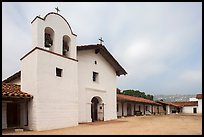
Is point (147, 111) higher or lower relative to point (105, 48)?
lower

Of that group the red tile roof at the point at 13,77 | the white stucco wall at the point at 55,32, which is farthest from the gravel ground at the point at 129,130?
the red tile roof at the point at 13,77

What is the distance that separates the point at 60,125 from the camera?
45.9 ft

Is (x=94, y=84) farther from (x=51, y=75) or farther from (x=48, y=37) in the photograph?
(x=48, y=37)

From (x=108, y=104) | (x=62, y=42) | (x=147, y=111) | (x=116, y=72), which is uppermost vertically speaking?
(x=62, y=42)

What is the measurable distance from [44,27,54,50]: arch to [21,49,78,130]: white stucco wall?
1.10 m

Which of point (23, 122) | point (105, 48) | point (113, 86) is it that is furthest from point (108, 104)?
point (23, 122)

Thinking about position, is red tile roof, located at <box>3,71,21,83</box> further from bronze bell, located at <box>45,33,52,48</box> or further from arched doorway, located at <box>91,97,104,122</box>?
arched doorway, located at <box>91,97,104,122</box>

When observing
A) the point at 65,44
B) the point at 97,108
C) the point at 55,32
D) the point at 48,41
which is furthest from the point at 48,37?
the point at 97,108

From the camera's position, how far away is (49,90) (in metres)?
13.6

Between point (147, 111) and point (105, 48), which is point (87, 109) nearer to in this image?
point (105, 48)

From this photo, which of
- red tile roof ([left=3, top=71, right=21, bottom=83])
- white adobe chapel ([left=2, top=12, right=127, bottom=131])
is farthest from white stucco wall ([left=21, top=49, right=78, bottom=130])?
red tile roof ([left=3, top=71, right=21, bottom=83])

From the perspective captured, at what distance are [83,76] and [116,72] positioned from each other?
5660mm

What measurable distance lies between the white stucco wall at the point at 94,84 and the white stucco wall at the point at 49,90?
2295mm

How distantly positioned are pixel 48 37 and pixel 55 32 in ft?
2.00
